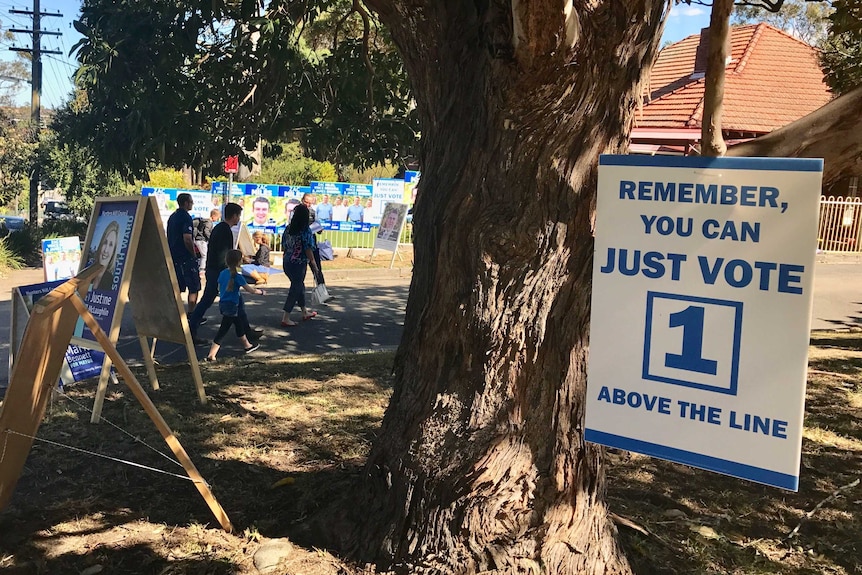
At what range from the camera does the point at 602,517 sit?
3.24 metres

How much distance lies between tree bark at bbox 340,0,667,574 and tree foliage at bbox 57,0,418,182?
6.00 metres

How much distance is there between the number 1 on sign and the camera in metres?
2.24

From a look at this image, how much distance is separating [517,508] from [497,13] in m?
2.00

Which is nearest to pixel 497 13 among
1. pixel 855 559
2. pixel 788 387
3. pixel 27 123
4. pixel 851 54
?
pixel 788 387

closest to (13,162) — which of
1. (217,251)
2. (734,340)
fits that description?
(217,251)

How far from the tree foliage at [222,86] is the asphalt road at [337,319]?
7.88 feet

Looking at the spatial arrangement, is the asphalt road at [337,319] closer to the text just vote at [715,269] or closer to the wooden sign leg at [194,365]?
the wooden sign leg at [194,365]

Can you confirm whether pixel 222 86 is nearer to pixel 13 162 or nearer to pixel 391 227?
pixel 391 227

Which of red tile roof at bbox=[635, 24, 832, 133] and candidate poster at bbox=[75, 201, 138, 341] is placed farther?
red tile roof at bbox=[635, 24, 832, 133]

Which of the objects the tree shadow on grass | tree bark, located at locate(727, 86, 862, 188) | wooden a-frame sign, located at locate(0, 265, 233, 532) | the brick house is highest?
the brick house

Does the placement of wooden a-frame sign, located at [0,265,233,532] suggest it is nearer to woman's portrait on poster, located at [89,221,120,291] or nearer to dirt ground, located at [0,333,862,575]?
dirt ground, located at [0,333,862,575]

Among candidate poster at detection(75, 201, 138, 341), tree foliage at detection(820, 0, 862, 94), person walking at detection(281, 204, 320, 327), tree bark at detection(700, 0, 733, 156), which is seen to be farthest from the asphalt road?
tree bark at detection(700, 0, 733, 156)

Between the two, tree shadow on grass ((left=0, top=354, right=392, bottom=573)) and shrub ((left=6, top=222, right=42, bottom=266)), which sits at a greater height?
shrub ((left=6, top=222, right=42, bottom=266))

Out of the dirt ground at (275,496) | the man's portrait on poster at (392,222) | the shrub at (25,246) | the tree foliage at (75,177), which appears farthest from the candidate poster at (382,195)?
the dirt ground at (275,496)
